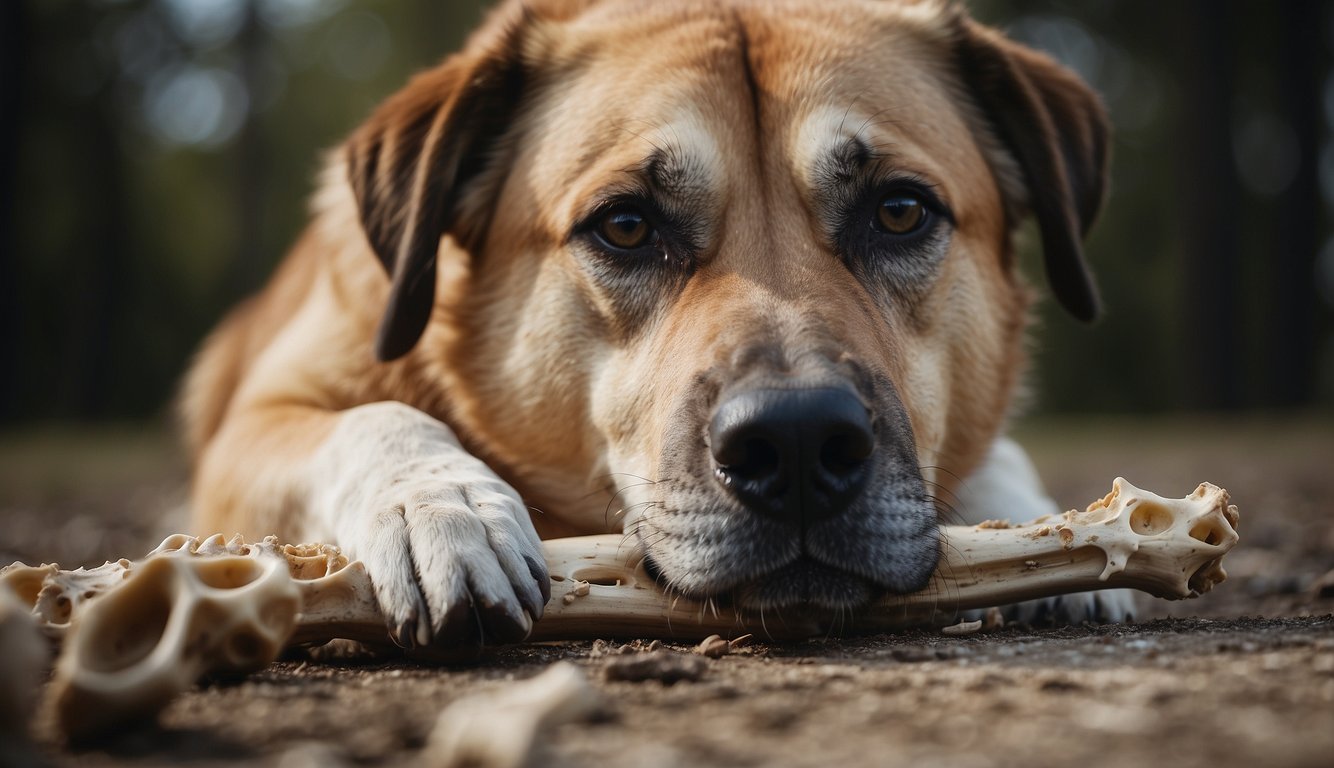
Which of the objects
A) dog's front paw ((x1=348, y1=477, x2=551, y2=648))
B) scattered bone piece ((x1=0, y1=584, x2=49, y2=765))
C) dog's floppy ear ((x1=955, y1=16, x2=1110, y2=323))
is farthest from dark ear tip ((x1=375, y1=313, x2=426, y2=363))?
dog's floppy ear ((x1=955, y1=16, x2=1110, y2=323))

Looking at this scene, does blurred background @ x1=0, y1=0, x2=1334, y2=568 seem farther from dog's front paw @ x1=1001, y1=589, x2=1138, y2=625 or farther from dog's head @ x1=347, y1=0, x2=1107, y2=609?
dog's front paw @ x1=1001, y1=589, x2=1138, y2=625

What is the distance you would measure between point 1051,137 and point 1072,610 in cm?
159

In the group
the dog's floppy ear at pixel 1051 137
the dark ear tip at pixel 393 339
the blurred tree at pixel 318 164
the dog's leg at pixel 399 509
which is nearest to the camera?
the dog's leg at pixel 399 509

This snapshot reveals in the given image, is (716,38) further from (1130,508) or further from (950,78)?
(1130,508)

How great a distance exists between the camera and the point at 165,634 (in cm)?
166

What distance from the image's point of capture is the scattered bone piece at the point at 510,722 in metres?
1.34

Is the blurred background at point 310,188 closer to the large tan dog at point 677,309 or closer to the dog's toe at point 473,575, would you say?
the large tan dog at point 677,309

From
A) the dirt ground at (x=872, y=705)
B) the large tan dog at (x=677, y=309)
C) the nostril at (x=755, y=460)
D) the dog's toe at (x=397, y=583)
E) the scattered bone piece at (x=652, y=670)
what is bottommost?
the dirt ground at (x=872, y=705)

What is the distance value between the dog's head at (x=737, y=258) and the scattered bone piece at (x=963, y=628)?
23 centimetres

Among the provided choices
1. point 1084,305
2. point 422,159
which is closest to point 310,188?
point 422,159

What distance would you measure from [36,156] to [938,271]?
77.1 ft

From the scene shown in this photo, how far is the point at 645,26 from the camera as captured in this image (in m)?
3.38

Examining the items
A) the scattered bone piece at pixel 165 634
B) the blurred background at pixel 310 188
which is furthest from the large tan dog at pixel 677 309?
the blurred background at pixel 310 188

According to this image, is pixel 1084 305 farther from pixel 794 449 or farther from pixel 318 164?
pixel 318 164
